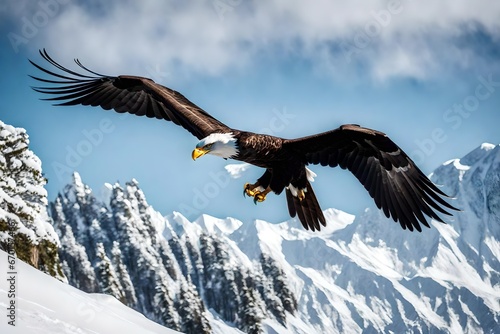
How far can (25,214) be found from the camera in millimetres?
19828

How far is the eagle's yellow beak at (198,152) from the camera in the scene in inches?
350

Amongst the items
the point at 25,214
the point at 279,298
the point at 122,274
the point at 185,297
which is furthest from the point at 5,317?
the point at 279,298

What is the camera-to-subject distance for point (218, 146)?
9070mm

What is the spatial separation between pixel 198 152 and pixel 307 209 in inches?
92.7

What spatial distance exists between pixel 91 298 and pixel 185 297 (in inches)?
1158

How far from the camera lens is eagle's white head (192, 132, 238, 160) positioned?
9.06 metres

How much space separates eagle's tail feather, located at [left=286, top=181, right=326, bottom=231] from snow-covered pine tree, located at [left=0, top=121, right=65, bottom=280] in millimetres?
10033

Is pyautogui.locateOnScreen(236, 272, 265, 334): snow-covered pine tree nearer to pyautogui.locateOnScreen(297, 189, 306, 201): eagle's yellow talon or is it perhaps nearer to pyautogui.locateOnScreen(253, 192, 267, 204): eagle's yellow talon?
Answer: pyautogui.locateOnScreen(297, 189, 306, 201): eagle's yellow talon

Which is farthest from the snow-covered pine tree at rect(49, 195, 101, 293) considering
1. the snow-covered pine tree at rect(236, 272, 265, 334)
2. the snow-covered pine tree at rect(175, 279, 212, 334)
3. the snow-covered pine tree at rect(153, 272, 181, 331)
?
the snow-covered pine tree at rect(236, 272, 265, 334)

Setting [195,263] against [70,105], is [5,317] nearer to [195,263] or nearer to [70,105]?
[70,105]

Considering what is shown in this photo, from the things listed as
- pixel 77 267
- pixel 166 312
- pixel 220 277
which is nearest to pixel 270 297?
pixel 220 277

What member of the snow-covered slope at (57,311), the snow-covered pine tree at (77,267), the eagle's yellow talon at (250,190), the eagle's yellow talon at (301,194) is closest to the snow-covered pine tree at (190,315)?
the snow-covered pine tree at (77,267)

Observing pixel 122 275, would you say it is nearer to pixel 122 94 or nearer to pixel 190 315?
pixel 190 315

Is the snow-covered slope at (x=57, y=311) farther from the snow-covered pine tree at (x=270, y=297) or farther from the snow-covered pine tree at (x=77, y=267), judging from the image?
the snow-covered pine tree at (x=77, y=267)
